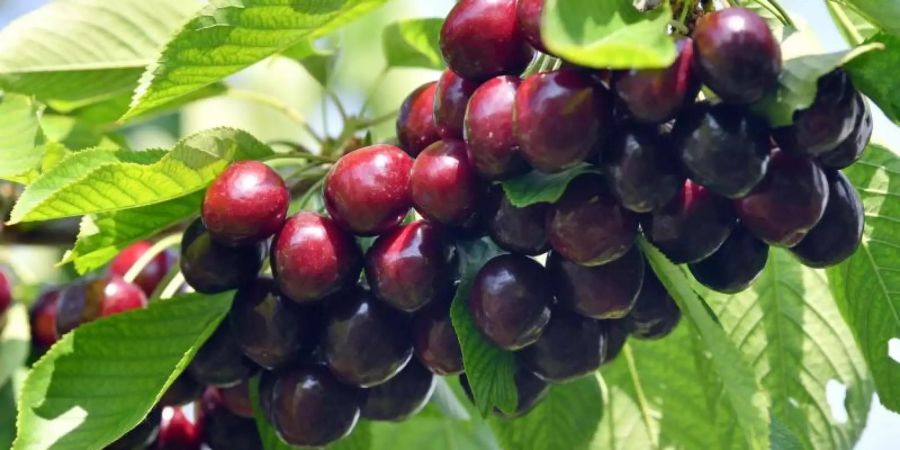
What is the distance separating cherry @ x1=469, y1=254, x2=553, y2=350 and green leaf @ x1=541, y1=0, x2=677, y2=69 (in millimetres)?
251

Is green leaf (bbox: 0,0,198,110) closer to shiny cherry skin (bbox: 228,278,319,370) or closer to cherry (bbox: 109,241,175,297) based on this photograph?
cherry (bbox: 109,241,175,297)

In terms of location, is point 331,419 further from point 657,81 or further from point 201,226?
point 657,81

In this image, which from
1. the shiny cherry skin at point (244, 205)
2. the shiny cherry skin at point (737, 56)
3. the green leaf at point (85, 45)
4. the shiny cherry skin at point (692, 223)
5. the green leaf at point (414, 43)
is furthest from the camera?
the green leaf at point (414, 43)

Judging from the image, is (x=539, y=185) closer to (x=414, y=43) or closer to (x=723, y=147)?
(x=723, y=147)

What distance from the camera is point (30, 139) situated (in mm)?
1331

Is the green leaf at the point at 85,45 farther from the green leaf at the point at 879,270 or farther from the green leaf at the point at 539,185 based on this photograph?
the green leaf at the point at 879,270

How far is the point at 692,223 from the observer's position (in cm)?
108

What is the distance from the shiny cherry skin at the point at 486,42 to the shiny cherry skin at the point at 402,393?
0.30 m

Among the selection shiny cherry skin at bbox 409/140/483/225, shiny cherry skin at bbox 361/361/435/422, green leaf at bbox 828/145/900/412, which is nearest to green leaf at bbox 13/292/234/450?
shiny cherry skin at bbox 361/361/435/422

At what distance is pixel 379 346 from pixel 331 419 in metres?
0.10

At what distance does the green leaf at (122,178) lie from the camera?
3.74 ft

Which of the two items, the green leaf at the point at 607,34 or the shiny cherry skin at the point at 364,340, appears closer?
the green leaf at the point at 607,34

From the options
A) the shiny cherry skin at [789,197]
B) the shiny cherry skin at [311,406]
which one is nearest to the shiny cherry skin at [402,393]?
the shiny cherry skin at [311,406]

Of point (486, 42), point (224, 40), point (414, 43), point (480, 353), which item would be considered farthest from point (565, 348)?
point (414, 43)
